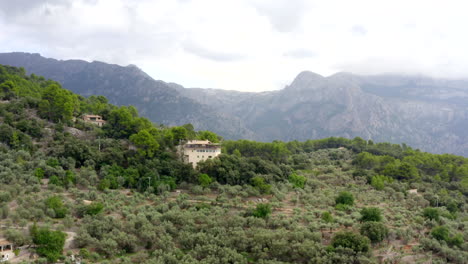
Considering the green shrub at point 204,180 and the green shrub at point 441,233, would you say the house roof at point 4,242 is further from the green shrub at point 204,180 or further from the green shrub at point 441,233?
the green shrub at point 441,233

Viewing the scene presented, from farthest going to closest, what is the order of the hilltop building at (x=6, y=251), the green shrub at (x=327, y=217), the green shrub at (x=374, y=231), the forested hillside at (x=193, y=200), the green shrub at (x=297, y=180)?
the green shrub at (x=297, y=180)
the green shrub at (x=327, y=217)
the green shrub at (x=374, y=231)
the forested hillside at (x=193, y=200)
the hilltop building at (x=6, y=251)

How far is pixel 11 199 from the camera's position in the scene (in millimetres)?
29406

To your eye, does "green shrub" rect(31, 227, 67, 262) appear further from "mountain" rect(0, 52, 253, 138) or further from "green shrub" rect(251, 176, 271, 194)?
"mountain" rect(0, 52, 253, 138)

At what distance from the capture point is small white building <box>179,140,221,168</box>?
144 ft

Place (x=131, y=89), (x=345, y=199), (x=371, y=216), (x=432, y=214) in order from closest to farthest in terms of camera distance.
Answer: (x=371, y=216), (x=432, y=214), (x=345, y=199), (x=131, y=89)

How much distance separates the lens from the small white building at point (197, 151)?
144ft

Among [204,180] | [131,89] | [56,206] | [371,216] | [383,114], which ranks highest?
[131,89]

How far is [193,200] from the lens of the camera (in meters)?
35.9

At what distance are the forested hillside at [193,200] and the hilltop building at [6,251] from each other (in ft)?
1.51

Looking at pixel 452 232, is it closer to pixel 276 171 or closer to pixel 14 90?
pixel 276 171

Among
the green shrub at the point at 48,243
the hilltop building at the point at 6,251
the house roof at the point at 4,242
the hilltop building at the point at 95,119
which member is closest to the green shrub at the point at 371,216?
the green shrub at the point at 48,243

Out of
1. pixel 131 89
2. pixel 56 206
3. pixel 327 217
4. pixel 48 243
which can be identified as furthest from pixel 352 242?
pixel 131 89

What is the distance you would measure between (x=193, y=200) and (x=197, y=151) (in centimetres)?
935

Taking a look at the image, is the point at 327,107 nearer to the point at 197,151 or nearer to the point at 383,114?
the point at 383,114
